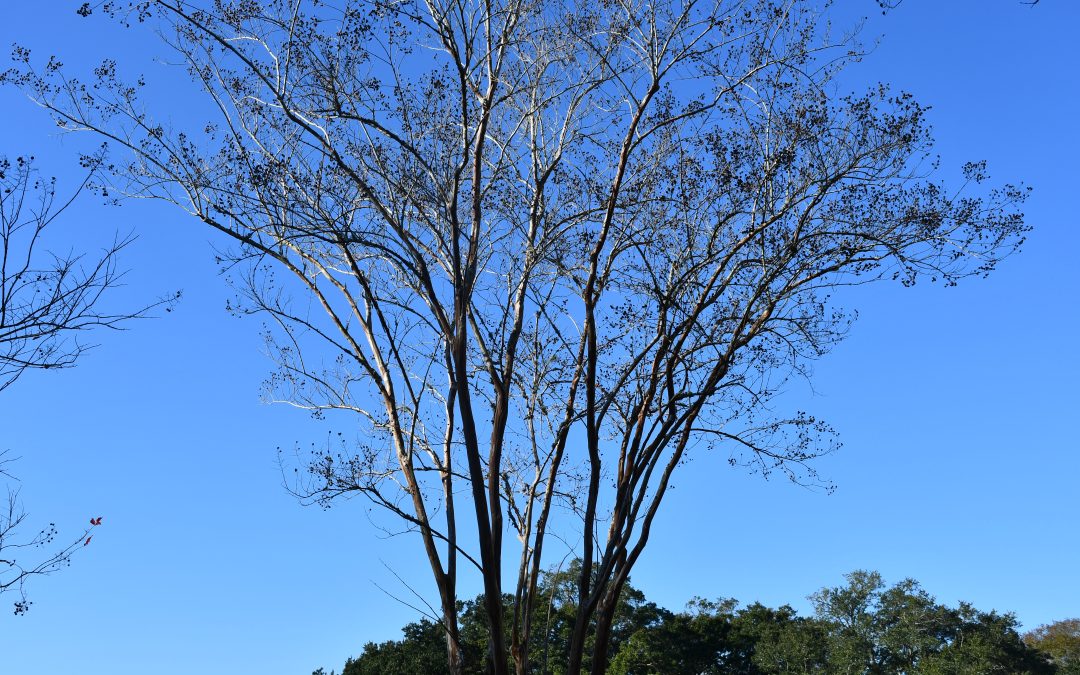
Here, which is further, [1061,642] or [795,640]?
[1061,642]

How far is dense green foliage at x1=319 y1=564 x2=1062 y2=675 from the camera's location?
21141 millimetres

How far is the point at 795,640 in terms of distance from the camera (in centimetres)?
2542

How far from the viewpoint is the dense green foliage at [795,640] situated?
832 inches

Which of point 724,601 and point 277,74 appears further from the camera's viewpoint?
point 724,601

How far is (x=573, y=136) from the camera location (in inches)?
274

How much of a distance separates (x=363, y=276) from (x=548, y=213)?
56.5 inches

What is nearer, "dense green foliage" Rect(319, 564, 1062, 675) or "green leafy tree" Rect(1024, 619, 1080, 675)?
"dense green foliage" Rect(319, 564, 1062, 675)

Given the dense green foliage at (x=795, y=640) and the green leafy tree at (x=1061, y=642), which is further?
the green leafy tree at (x=1061, y=642)

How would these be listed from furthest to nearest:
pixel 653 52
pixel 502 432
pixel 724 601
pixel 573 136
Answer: pixel 724 601 → pixel 573 136 → pixel 653 52 → pixel 502 432

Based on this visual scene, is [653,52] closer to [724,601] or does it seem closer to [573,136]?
[573,136]

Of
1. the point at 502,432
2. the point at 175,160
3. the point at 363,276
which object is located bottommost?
the point at 502,432

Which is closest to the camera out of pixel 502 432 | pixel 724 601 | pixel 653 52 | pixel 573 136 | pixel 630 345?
pixel 502 432

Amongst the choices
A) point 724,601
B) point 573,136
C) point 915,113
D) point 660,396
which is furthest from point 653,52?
point 724,601

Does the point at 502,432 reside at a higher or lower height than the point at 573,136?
lower
